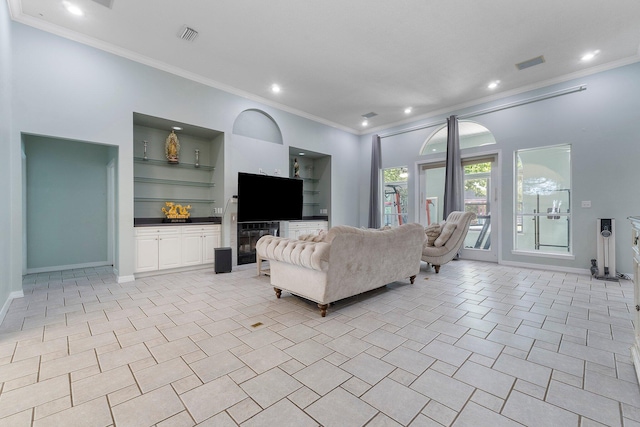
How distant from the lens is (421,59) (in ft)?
14.0

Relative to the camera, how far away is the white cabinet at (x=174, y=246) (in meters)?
4.32

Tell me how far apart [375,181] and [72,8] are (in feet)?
20.8

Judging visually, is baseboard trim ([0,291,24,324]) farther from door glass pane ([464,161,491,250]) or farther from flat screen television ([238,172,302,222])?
door glass pane ([464,161,491,250])

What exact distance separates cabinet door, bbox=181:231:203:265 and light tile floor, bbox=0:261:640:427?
1.36 m

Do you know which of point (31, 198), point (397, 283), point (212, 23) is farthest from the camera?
point (31, 198)

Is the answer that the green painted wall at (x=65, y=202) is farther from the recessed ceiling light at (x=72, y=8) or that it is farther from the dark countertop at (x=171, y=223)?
the recessed ceiling light at (x=72, y=8)

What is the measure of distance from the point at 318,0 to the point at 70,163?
509 centimetres

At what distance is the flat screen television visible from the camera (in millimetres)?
5160

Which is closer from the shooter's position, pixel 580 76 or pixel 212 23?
pixel 212 23

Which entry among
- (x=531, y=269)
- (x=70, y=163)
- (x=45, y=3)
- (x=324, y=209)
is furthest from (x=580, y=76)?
(x=70, y=163)

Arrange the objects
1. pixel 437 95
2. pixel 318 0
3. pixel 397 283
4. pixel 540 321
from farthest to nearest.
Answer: pixel 437 95 < pixel 397 283 < pixel 318 0 < pixel 540 321

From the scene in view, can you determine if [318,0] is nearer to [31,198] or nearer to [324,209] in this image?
[324,209]

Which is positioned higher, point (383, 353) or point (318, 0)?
point (318, 0)

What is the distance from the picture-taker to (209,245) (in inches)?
200
